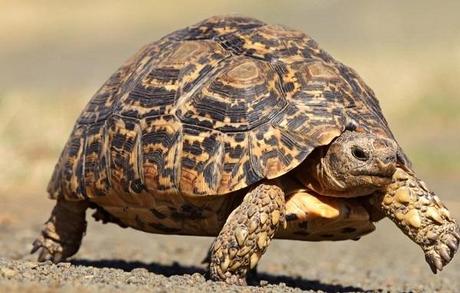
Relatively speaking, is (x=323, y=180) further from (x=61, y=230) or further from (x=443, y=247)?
(x=61, y=230)

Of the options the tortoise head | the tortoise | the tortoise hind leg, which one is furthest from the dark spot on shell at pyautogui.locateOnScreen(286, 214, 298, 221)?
the tortoise hind leg

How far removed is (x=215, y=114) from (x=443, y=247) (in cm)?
177

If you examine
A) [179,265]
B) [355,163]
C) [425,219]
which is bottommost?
[179,265]

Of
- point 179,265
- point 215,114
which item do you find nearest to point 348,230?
point 215,114

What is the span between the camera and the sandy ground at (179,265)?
19.8 ft

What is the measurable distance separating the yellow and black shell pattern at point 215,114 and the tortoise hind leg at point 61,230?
552 mm

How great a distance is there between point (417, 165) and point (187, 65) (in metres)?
18.1

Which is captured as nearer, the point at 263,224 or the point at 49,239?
the point at 263,224

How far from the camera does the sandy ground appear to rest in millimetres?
6023

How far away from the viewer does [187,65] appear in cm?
715

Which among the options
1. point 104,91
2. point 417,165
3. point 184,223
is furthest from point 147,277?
point 417,165

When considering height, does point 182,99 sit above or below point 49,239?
above

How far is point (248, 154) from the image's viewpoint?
6473mm

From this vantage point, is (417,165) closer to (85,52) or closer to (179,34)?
(179,34)
